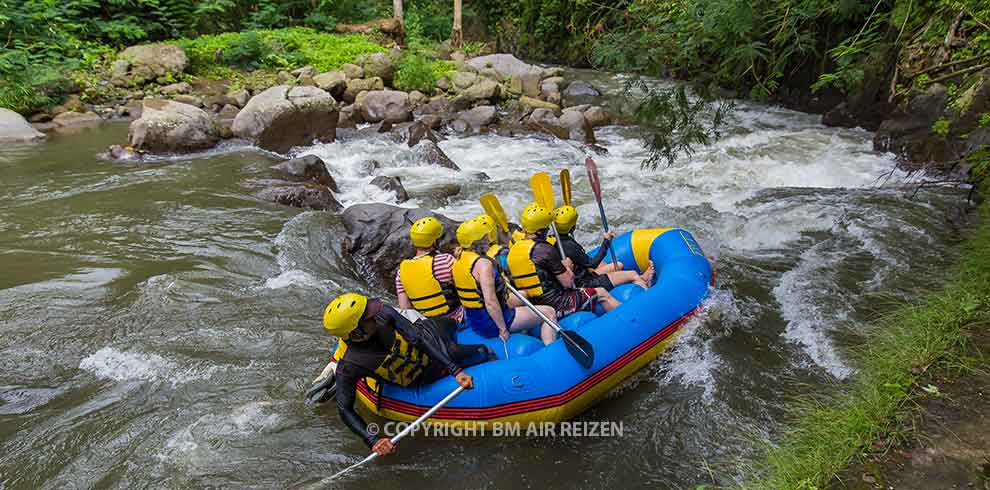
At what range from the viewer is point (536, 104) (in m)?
12.3

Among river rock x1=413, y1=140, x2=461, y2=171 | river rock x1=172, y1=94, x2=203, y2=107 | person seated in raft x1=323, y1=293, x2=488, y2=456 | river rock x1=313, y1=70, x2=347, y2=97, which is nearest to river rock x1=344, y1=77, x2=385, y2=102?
river rock x1=313, y1=70, x2=347, y2=97

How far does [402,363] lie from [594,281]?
1824 mm

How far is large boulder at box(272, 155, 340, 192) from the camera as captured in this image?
7884 mm

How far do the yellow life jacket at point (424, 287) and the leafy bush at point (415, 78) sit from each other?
32.5 feet

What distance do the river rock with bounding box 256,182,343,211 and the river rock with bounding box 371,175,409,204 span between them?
72cm

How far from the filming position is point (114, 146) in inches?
361

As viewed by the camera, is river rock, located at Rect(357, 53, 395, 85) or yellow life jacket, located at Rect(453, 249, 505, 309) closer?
yellow life jacket, located at Rect(453, 249, 505, 309)

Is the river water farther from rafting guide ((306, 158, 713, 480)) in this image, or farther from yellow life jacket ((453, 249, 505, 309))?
yellow life jacket ((453, 249, 505, 309))

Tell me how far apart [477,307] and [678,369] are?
144 centimetres

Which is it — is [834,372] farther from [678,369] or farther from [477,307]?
[477,307]

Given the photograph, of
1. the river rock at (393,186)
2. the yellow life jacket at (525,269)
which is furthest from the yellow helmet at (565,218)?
the river rock at (393,186)

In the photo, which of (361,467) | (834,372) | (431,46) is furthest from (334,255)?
(431,46)

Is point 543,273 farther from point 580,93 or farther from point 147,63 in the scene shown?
point 147,63

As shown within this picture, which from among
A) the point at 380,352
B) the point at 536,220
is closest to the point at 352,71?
the point at 536,220
